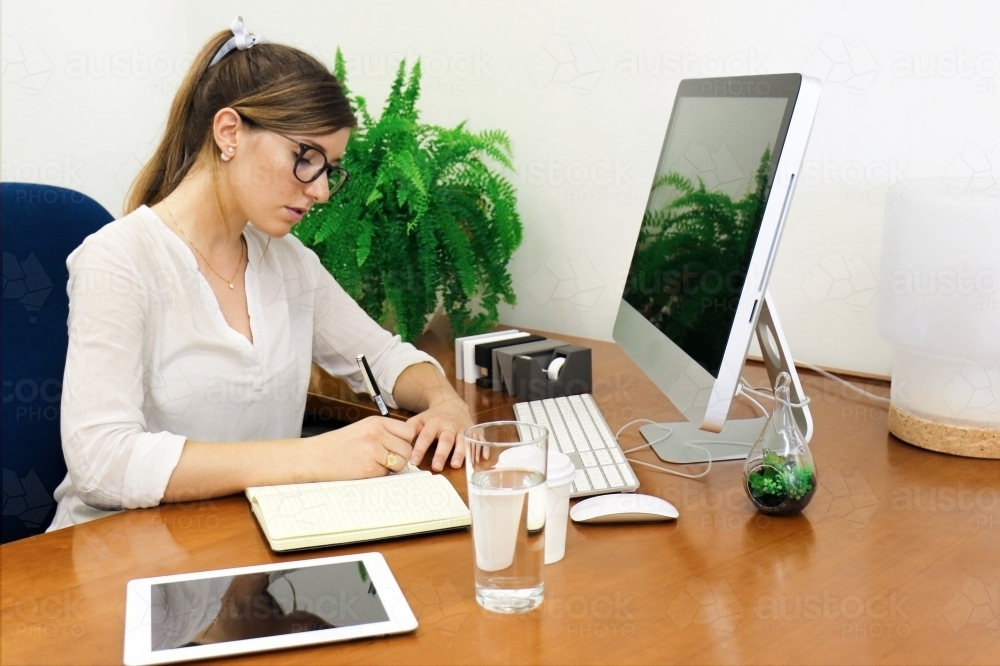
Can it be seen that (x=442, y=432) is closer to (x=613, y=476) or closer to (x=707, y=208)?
(x=613, y=476)

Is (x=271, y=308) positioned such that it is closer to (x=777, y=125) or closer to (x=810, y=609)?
(x=777, y=125)

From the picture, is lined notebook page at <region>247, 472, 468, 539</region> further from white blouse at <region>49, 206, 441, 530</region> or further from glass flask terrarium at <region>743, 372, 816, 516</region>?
glass flask terrarium at <region>743, 372, 816, 516</region>

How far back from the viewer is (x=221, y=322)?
4.77ft

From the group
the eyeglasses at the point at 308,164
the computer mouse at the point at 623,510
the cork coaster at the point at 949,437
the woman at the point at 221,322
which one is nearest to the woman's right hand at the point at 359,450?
the woman at the point at 221,322

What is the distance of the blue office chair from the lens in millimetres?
1432

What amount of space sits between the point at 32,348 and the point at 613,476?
0.91 m

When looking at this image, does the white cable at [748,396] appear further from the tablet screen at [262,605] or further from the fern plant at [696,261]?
the tablet screen at [262,605]

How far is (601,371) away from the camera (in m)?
1.81

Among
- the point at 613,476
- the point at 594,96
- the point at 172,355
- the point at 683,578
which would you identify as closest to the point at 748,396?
the point at 613,476

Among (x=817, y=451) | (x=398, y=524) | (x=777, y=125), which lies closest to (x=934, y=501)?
(x=817, y=451)

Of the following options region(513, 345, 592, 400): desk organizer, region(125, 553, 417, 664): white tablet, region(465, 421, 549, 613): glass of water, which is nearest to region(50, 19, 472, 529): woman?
region(513, 345, 592, 400): desk organizer

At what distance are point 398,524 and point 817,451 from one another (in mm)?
633

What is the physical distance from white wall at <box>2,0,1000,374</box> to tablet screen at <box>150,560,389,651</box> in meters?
1.15

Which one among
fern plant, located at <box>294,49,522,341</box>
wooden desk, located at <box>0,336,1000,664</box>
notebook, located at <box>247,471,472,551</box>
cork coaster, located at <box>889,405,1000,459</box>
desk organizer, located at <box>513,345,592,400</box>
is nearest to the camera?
wooden desk, located at <box>0,336,1000,664</box>
